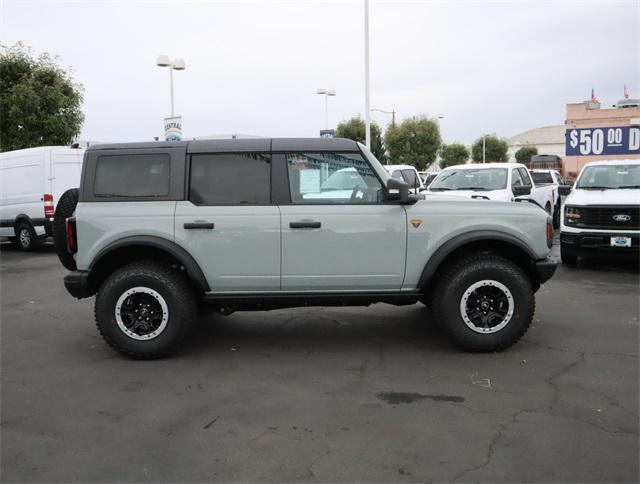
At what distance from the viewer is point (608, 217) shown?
9.20 metres

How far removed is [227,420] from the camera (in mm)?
3869

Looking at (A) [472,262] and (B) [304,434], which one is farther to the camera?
(A) [472,262]

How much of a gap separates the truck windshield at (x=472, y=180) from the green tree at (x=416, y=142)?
1345 inches

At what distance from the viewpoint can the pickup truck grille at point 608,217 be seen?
8977mm

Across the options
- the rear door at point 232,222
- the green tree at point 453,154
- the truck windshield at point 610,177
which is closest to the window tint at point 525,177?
the truck windshield at point 610,177

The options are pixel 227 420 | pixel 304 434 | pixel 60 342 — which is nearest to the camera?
pixel 304 434

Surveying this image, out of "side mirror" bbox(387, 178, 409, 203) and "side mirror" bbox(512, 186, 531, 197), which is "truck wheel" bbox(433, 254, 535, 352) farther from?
"side mirror" bbox(512, 186, 531, 197)

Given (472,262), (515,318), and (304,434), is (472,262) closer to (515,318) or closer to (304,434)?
(515,318)

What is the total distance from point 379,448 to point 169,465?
3.94ft

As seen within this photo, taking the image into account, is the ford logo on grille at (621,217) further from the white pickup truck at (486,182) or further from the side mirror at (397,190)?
the side mirror at (397,190)

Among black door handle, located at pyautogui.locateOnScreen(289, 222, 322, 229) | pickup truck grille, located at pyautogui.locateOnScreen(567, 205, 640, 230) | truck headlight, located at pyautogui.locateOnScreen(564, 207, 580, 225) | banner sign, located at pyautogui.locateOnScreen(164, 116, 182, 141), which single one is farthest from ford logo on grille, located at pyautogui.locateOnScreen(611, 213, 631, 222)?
banner sign, located at pyautogui.locateOnScreen(164, 116, 182, 141)

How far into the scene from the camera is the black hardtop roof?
523 centimetres

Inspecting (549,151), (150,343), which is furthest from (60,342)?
(549,151)

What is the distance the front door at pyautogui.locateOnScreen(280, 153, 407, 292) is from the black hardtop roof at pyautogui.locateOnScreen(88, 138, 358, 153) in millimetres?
158
